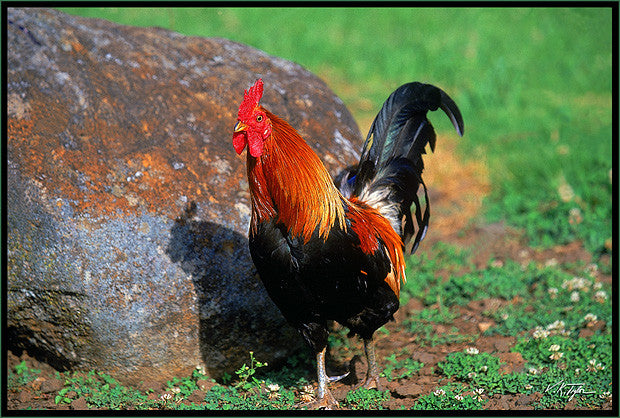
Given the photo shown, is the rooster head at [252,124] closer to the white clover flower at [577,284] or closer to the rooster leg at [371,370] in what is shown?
the rooster leg at [371,370]

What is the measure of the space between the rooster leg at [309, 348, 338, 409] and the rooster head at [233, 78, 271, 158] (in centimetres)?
150

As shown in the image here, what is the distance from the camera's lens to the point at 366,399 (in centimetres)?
417

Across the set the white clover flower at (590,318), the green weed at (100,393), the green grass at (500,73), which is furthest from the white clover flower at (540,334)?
the green weed at (100,393)

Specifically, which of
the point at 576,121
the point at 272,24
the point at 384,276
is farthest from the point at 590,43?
the point at 384,276

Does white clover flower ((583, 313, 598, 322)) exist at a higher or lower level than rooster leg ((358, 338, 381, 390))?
higher

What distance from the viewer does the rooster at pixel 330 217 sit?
3543 millimetres

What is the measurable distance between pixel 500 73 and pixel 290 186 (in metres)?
7.45

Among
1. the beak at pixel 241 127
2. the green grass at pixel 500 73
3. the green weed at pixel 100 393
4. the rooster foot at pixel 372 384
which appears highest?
the green grass at pixel 500 73

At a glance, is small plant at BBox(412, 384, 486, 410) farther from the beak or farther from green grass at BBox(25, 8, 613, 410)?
the beak

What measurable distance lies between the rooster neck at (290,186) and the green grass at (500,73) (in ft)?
12.1

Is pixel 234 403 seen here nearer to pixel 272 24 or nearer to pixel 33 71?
pixel 33 71

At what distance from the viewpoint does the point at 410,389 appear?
167 inches

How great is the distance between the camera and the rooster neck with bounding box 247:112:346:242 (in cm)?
352

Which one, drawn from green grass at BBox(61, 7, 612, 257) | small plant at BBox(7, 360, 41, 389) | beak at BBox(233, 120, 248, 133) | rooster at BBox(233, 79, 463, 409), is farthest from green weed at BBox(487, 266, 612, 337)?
small plant at BBox(7, 360, 41, 389)
